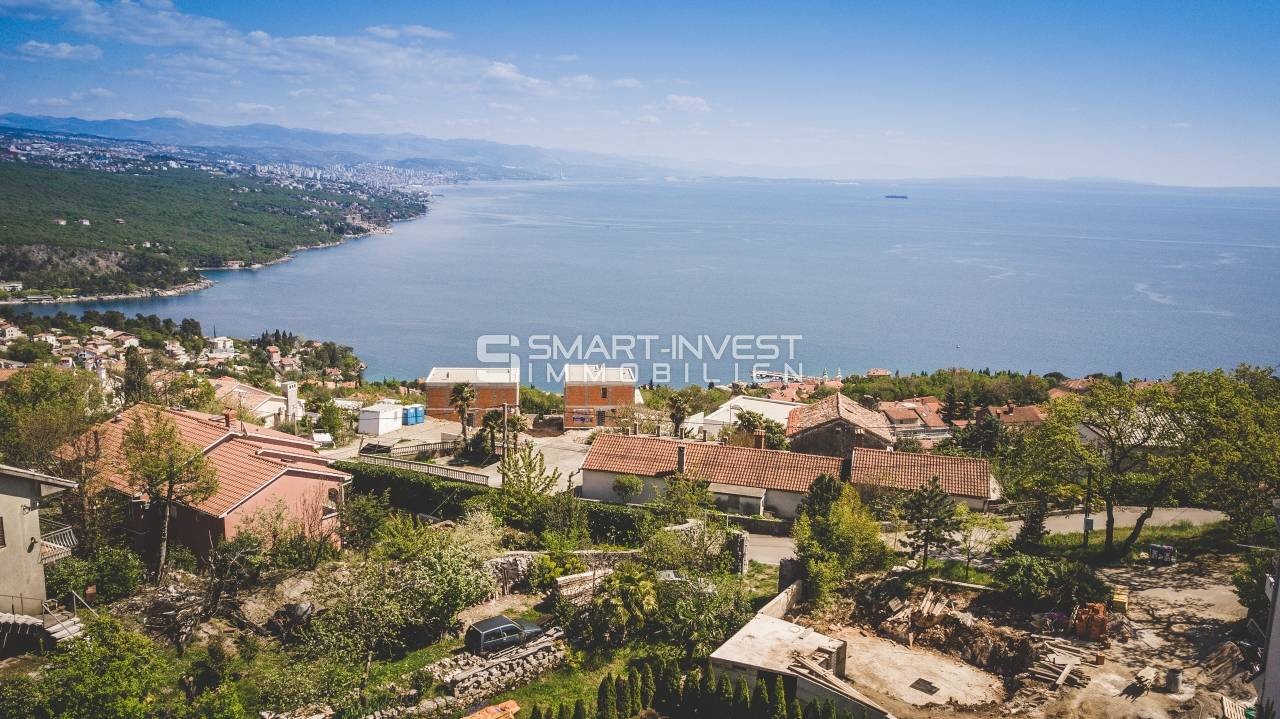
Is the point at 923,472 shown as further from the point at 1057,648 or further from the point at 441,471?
the point at 441,471

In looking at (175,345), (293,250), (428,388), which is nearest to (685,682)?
(428,388)

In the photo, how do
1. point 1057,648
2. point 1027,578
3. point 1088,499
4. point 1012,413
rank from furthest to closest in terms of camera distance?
1. point 1012,413
2. point 1088,499
3. point 1027,578
4. point 1057,648

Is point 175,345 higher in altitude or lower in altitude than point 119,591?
lower

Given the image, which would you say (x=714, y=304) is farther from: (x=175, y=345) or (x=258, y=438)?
(x=258, y=438)


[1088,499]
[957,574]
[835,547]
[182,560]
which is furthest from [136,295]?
[1088,499]

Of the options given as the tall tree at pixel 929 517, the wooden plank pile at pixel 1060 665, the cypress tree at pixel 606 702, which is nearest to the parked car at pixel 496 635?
the cypress tree at pixel 606 702

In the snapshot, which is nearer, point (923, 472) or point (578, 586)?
point (578, 586)

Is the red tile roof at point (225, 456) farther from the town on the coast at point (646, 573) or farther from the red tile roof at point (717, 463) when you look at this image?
the red tile roof at point (717, 463)
